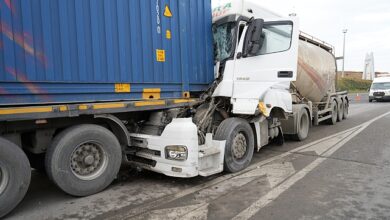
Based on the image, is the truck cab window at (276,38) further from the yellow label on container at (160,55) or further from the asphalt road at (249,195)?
the asphalt road at (249,195)

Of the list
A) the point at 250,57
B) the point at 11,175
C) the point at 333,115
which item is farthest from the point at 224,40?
the point at 333,115

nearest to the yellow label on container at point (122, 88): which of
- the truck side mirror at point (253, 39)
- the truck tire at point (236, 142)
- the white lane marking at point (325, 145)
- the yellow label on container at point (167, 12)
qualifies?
the yellow label on container at point (167, 12)

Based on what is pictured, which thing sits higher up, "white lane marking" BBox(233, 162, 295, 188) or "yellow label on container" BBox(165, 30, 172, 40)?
"yellow label on container" BBox(165, 30, 172, 40)

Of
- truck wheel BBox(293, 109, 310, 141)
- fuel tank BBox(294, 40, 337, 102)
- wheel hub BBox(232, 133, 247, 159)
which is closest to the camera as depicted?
wheel hub BBox(232, 133, 247, 159)

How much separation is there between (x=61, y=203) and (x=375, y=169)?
5.28 metres

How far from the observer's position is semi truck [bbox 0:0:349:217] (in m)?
4.14

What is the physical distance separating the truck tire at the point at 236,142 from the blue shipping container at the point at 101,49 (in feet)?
3.34

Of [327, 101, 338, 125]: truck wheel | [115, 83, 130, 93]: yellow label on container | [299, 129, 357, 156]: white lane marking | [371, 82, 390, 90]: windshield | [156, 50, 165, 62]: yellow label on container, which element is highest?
[156, 50, 165, 62]: yellow label on container

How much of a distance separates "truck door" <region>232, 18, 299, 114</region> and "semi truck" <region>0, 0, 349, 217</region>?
2cm

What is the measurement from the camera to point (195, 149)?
5168 mm

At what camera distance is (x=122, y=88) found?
5.19m

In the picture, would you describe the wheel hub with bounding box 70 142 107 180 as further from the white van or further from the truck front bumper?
the white van

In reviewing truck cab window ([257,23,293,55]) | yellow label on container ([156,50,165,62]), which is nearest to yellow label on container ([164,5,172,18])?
yellow label on container ([156,50,165,62])

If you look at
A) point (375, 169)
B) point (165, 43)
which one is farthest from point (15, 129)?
point (375, 169)
